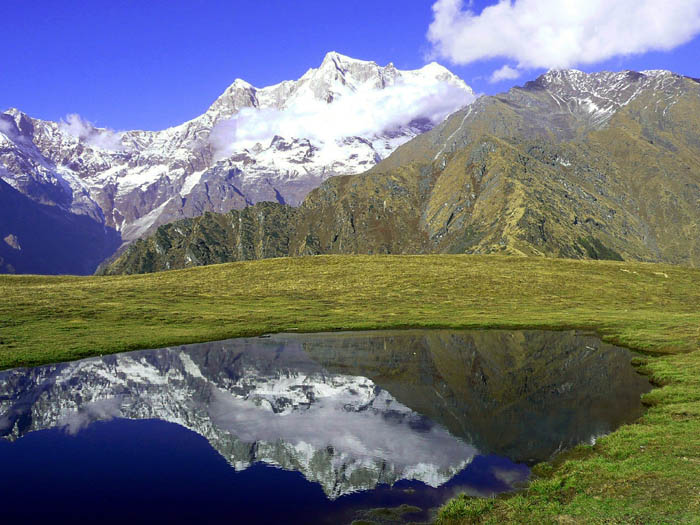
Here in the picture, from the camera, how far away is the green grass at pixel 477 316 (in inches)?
973

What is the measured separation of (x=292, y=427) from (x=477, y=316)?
186 ft

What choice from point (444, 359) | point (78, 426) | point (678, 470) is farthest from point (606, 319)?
point (78, 426)

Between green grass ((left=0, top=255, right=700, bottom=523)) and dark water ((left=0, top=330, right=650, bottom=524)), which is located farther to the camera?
dark water ((left=0, top=330, right=650, bottom=524))

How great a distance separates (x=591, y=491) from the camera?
81.0 feet

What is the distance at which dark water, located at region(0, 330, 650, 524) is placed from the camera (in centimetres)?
2788

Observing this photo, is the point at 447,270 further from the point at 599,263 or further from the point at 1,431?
the point at 1,431

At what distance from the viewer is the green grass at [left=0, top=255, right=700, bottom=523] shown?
81.0ft

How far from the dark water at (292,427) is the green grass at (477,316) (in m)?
3.75

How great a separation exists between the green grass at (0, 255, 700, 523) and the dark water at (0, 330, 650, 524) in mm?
3754

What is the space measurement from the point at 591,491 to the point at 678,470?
4.69 m

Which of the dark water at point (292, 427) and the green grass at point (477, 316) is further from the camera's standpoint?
the dark water at point (292, 427)

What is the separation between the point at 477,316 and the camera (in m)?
89.5

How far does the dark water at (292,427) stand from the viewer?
27.9 m

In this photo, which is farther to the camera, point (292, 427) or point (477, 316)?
point (477, 316)
